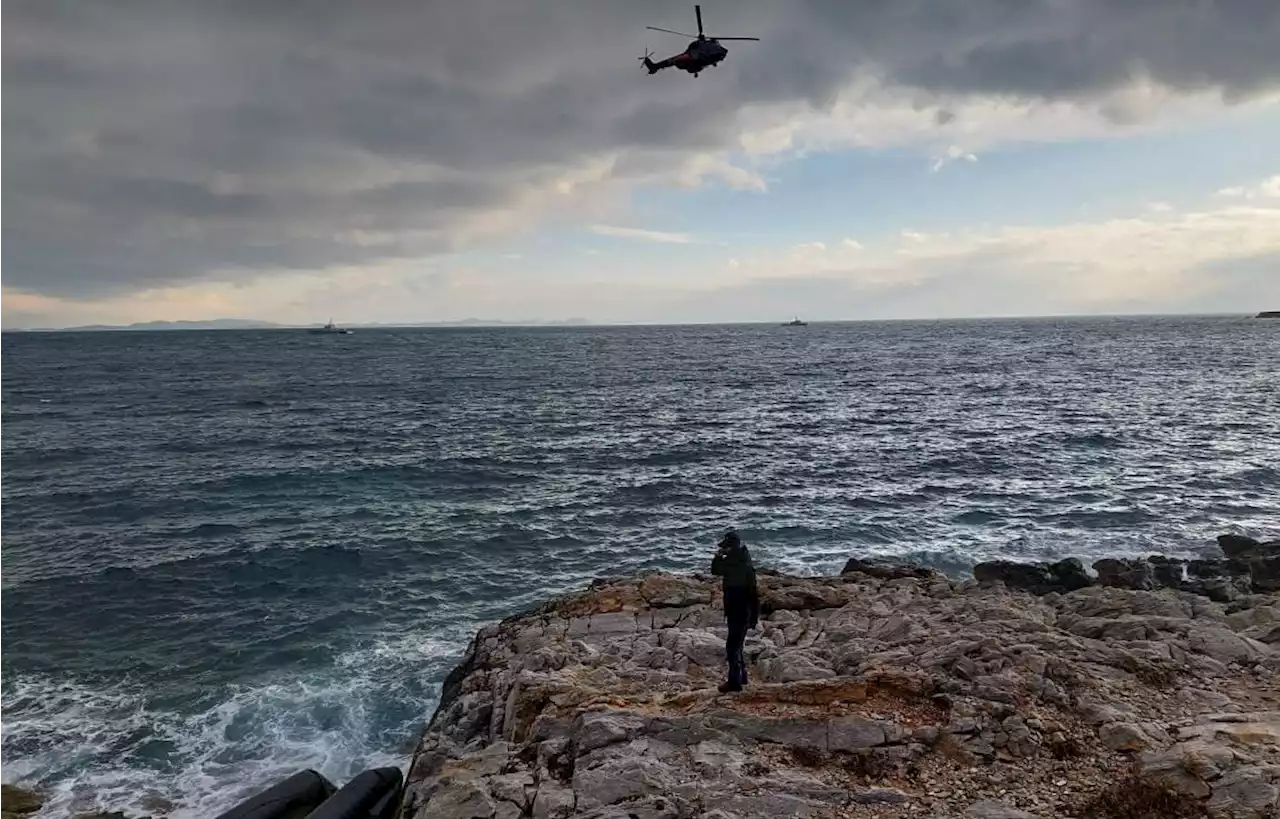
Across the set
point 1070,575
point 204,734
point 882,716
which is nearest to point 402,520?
point 204,734

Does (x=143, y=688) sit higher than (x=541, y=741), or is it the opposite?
(x=541, y=741)

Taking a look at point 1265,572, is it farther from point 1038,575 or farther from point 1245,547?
point 1038,575

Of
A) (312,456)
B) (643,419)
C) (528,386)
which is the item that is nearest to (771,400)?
(643,419)

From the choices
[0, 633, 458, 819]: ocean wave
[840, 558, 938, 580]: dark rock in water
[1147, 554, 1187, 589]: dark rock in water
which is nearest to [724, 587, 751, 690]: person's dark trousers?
[0, 633, 458, 819]: ocean wave

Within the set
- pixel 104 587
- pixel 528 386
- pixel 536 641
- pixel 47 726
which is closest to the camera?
pixel 536 641

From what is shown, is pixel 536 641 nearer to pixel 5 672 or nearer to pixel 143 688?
pixel 143 688
